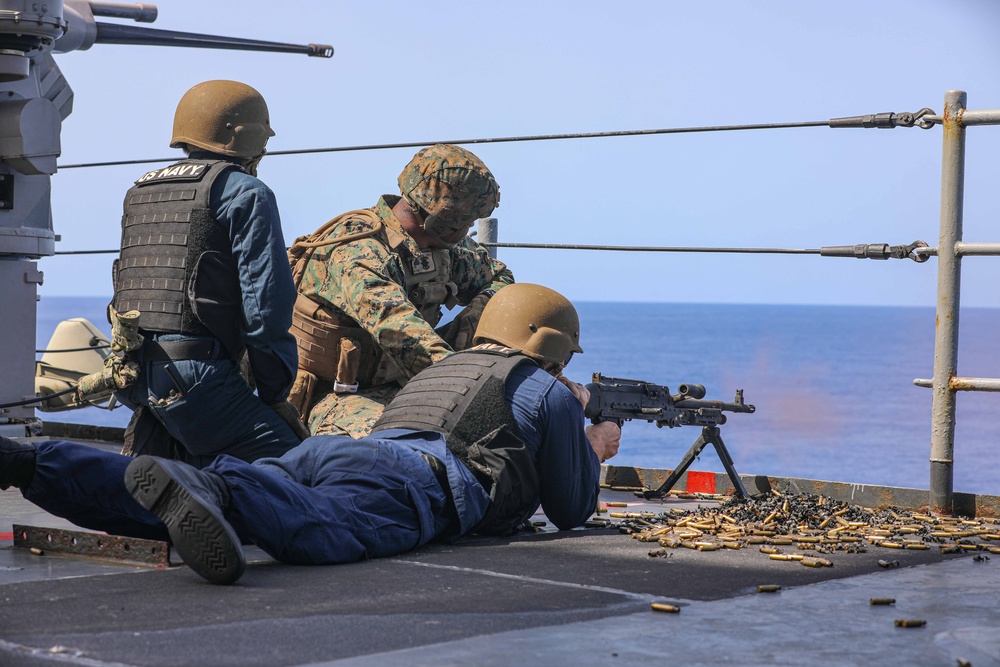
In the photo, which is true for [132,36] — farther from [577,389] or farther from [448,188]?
[577,389]

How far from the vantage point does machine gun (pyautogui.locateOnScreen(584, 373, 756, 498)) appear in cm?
509

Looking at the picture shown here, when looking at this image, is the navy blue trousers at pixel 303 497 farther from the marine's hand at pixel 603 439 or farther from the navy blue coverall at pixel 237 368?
the marine's hand at pixel 603 439

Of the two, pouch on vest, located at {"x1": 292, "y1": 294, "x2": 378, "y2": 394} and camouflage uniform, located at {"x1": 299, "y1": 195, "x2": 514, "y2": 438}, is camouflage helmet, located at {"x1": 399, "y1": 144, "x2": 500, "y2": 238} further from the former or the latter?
pouch on vest, located at {"x1": 292, "y1": 294, "x2": 378, "y2": 394}

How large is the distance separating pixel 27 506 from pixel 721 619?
265 centimetres

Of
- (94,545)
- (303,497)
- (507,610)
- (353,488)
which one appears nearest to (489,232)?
(353,488)

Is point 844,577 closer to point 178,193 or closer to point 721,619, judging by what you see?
point 721,619

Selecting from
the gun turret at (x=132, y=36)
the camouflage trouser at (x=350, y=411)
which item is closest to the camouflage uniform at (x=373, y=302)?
the camouflage trouser at (x=350, y=411)

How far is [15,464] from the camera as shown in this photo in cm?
341

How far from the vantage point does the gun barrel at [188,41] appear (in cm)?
709

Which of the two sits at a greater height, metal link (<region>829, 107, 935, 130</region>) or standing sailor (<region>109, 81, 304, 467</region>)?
metal link (<region>829, 107, 935, 130</region>)

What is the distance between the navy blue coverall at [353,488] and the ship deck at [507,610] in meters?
0.09

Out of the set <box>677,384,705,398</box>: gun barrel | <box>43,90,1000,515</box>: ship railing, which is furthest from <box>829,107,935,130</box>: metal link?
<box>677,384,705,398</box>: gun barrel

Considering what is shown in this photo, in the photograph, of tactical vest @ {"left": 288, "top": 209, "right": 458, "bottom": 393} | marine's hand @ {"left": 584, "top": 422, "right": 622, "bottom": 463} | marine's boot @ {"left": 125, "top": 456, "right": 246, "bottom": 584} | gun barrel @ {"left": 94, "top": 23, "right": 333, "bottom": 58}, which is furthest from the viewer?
gun barrel @ {"left": 94, "top": 23, "right": 333, "bottom": 58}

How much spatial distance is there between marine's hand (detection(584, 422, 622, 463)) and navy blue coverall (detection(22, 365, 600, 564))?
2.05 feet
